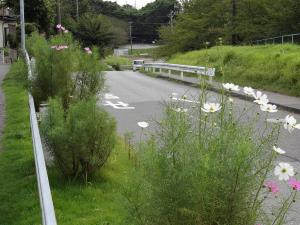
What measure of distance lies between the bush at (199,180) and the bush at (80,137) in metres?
2.86

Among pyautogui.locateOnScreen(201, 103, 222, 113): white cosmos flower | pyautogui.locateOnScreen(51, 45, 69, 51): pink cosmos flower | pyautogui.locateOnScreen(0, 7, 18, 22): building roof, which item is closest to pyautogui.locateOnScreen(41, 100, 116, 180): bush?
pyautogui.locateOnScreen(51, 45, 69, 51): pink cosmos flower

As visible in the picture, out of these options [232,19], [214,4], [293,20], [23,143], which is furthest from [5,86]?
[214,4]

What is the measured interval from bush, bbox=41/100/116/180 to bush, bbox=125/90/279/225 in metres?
2.86

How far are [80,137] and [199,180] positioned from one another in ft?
11.0

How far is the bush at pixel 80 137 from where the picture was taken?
6.26 m

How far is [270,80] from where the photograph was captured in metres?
19.4

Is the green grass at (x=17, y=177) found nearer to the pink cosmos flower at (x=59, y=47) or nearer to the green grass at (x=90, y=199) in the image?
the green grass at (x=90, y=199)

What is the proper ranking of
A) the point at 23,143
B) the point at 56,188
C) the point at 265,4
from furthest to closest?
the point at 265,4, the point at 23,143, the point at 56,188

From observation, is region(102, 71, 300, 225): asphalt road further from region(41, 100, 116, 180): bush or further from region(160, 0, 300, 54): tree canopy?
region(160, 0, 300, 54): tree canopy

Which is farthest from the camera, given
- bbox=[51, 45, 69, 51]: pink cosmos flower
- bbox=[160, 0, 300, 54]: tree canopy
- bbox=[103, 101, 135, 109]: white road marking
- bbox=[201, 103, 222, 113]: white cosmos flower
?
bbox=[160, 0, 300, 54]: tree canopy

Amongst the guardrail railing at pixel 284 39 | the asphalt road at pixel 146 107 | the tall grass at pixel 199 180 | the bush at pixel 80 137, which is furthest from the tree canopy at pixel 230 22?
the tall grass at pixel 199 180

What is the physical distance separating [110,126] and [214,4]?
4159 cm

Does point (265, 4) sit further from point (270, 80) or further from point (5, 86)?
point (5, 86)

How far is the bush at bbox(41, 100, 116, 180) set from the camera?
6262mm
